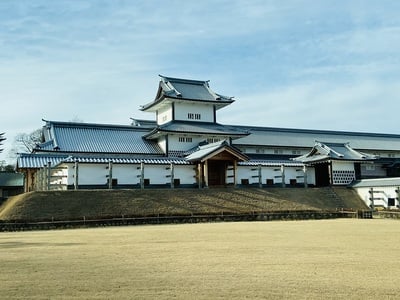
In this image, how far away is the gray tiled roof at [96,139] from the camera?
3376cm

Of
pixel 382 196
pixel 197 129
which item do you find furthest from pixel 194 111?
pixel 382 196

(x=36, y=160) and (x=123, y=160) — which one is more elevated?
(x=36, y=160)

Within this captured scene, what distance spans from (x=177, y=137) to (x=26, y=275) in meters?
28.2

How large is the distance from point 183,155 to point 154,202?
10198 millimetres

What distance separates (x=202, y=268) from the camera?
28.9ft

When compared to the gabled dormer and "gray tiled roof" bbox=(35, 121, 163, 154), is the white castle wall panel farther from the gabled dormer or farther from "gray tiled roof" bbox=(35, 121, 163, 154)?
"gray tiled roof" bbox=(35, 121, 163, 154)

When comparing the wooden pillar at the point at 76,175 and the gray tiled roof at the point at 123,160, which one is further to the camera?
the gray tiled roof at the point at 123,160

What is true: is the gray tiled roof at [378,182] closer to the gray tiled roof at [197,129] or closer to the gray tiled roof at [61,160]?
the gray tiled roof at [197,129]

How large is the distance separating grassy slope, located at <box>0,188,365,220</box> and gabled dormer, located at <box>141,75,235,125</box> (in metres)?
11.7

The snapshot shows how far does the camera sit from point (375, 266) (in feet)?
30.1

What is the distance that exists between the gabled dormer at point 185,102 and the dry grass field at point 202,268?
2459 cm

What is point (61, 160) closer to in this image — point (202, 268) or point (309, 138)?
point (202, 268)

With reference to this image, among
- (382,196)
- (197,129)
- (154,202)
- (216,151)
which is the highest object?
(197,129)

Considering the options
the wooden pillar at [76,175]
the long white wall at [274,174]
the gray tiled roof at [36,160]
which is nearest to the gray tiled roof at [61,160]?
the gray tiled roof at [36,160]
